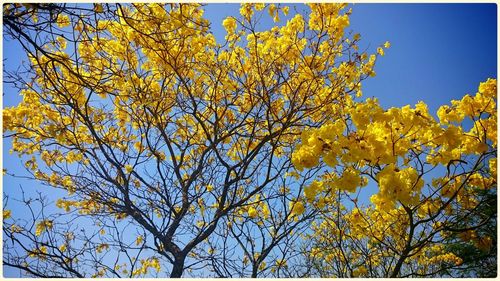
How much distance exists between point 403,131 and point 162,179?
282 cm

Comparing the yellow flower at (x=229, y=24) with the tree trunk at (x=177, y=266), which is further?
the yellow flower at (x=229, y=24)

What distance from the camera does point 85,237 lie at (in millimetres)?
4492

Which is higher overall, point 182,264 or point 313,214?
point 313,214

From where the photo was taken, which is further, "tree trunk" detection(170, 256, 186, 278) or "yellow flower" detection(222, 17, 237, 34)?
"yellow flower" detection(222, 17, 237, 34)

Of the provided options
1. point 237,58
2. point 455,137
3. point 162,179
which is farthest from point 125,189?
point 455,137

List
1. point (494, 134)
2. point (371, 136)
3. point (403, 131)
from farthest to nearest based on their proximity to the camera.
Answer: point (494, 134) → point (403, 131) → point (371, 136)

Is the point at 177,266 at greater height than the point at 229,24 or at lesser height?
lesser

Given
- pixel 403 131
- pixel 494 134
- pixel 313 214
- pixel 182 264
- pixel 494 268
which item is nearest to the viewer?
pixel 403 131

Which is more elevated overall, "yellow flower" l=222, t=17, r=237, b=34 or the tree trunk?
"yellow flower" l=222, t=17, r=237, b=34

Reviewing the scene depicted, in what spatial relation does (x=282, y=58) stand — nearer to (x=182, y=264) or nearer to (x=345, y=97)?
(x=345, y=97)

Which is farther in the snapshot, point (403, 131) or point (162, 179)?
point (162, 179)

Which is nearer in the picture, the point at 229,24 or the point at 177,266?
the point at 177,266

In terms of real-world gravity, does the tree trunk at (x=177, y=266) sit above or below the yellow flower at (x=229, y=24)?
below

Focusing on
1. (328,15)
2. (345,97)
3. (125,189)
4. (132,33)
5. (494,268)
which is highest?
(328,15)
